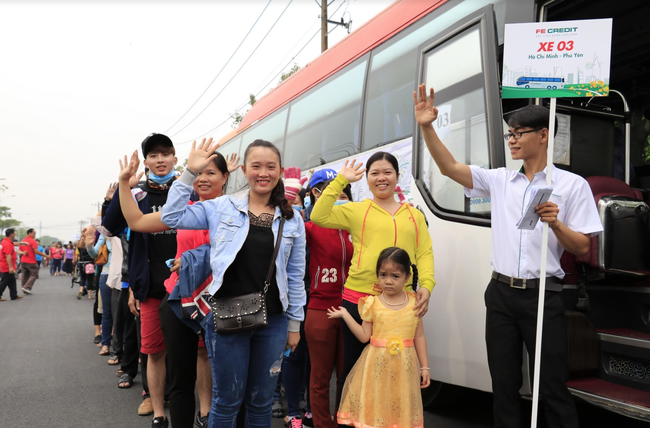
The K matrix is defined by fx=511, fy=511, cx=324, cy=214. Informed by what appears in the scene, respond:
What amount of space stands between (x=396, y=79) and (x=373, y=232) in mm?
2042

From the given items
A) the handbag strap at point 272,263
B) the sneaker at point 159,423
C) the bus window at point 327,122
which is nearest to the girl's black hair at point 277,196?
the handbag strap at point 272,263

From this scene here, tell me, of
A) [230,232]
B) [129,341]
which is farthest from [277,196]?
[129,341]

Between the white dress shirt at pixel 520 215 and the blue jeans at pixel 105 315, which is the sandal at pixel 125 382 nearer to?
the blue jeans at pixel 105 315

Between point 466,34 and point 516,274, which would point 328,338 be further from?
point 466,34

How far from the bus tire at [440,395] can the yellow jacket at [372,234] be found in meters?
1.26

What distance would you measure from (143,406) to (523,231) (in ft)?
11.3

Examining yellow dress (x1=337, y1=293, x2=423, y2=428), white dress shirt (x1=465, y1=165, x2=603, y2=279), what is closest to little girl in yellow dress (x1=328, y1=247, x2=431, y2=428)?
yellow dress (x1=337, y1=293, x2=423, y2=428)

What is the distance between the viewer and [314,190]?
3840 millimetres

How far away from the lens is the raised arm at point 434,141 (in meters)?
2.86

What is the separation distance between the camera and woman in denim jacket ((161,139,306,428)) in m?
2.54

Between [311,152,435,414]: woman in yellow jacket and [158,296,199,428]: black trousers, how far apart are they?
0.97 metres

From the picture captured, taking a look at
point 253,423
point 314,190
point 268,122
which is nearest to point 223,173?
point 314,190

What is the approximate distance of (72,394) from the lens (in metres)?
4.92

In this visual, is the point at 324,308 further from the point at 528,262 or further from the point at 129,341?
the point at 129,341
